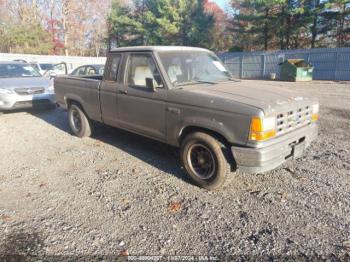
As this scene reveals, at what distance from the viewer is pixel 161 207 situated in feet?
11.6

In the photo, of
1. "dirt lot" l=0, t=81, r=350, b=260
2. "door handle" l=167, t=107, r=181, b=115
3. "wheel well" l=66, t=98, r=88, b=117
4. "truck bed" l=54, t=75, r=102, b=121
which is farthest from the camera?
"wheel well" l=66, t=98, r=88, b=117

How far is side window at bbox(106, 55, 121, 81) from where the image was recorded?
503cm

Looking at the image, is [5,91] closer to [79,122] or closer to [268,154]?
[79,122]

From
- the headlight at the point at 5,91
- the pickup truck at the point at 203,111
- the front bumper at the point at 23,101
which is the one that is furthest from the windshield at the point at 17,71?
the pickup truck at the point at 203,111

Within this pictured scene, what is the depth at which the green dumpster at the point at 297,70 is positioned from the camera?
1983cm

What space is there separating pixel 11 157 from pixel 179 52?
3.73 m

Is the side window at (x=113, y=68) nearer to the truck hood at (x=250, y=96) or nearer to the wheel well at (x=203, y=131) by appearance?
the truck hood at (x=250, y=96)

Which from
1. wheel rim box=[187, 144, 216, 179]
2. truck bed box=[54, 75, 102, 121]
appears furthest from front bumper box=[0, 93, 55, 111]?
wheel rim box=[187, 144, 216, 179]

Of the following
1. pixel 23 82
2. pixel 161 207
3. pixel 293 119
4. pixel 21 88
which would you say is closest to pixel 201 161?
pixel 161 207

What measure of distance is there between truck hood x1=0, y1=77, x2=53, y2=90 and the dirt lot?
365 cm

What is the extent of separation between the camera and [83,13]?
43.6 meters

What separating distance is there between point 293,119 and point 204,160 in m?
1.29

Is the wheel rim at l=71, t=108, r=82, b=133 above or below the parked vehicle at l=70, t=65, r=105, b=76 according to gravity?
below

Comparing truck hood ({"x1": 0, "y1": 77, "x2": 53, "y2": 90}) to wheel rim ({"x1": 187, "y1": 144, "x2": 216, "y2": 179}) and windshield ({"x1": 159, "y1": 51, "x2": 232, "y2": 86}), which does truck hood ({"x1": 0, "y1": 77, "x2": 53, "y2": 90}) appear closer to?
windshield ({"x1": 159, "y1": 51, "x2": 232, "y2": 86})
